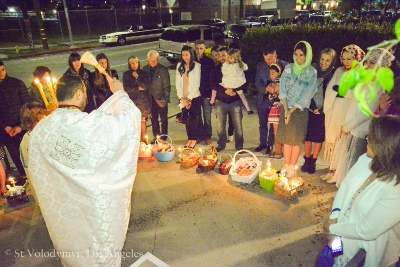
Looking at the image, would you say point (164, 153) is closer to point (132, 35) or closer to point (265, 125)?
point (265, 125)

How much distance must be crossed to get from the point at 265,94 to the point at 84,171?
3.75 m

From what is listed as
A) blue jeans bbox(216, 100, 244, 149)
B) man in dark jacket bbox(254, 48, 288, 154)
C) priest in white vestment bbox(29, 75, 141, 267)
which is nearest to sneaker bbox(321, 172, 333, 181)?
man in dark jacket bbox(254, 48, 288, 154)

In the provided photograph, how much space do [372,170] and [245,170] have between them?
2.79m

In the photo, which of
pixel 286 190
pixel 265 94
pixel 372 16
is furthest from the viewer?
pixel 372 16

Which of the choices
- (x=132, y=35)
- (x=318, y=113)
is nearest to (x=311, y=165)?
(x=318, y=113)

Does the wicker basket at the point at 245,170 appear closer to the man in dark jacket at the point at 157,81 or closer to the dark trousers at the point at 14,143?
the man in dark jacket at the point at 157,81

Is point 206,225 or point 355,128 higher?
point 355,128

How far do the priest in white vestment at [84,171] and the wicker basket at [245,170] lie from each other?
2322 millimetres

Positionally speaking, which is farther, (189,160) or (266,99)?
(266,99)

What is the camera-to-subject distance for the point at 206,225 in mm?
3953

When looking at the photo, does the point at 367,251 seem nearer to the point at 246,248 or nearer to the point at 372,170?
the point at 372,170

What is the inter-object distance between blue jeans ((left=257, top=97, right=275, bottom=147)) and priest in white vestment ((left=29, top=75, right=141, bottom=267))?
10.8 feet

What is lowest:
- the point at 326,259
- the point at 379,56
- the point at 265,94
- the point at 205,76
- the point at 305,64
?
the point at 326,259

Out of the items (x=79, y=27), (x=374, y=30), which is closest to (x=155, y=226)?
(x=374, y=30)
